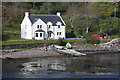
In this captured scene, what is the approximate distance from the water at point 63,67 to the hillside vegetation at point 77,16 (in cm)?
1956

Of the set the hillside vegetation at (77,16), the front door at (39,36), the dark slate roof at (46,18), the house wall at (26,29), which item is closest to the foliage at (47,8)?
the hillside vegetation at (77,16)

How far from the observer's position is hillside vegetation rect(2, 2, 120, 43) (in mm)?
73000

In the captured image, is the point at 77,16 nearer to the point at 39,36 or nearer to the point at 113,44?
the point at 39,36

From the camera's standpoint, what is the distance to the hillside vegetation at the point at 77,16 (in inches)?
2874

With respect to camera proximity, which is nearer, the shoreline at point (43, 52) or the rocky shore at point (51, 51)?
the shoreline at point (43, 52)

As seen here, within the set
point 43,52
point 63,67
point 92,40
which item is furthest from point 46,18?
point 63,67

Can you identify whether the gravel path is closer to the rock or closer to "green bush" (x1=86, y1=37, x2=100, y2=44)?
"green bush" (x1=86, y1=37, x2=100, y2=44)

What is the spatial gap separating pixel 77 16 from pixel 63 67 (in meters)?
35.4

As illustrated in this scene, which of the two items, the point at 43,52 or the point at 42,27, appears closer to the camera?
the point at 43,52

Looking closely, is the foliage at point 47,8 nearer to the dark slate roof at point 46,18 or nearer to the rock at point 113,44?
the dark slate roof at point 46,18

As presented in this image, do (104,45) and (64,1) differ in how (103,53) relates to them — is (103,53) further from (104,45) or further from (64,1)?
(64,1)

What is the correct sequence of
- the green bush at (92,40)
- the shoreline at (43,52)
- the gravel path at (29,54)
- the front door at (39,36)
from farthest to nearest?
1. the front door at (39,36)
2. the green bush at (92,40)
3. the shoreline at (43,52)
4. the gravel path at (29,54)

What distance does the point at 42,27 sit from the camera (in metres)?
64.6

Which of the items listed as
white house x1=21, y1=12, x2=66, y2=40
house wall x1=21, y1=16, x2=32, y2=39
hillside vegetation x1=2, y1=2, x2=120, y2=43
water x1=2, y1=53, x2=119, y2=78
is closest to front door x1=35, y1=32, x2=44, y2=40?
white house x1=21, y1=12, x2=66, y2=40
